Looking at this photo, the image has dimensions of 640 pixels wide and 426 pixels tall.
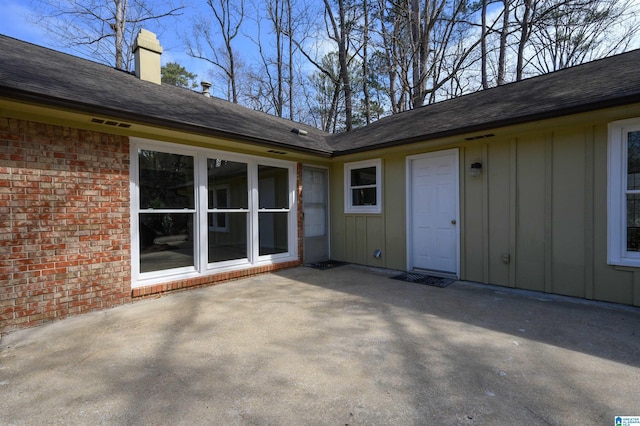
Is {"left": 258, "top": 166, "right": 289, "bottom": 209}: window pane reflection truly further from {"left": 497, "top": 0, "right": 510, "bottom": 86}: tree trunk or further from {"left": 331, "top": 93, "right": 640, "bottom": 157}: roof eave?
{"left": 497, "top": 0, "right": 510, "bottom": 86}: tree trunk

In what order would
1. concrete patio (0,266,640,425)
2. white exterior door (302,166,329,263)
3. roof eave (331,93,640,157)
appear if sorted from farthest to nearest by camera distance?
white exterior door (302,166,329,263) → roof eave (331,93,640,157) → concrete patio (0,266,640,425)

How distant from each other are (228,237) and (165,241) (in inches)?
41.7

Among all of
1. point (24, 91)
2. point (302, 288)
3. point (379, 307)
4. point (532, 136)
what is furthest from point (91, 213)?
point (532, 136)

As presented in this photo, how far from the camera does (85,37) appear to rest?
448 inches

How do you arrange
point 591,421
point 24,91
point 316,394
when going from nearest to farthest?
point 591,421 < point 316,394 < point 24,91

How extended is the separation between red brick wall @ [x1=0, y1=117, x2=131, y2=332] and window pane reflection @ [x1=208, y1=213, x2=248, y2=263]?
4.17 feet

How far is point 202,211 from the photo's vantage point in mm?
4895

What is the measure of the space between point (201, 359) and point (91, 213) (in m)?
2.55

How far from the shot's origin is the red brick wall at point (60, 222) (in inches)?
130

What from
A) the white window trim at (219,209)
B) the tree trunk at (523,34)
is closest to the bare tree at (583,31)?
the tree trunk at (523,34)

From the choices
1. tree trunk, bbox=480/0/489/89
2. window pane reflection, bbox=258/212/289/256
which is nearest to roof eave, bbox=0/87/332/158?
window pane reflection, bbox=258/212/289/256

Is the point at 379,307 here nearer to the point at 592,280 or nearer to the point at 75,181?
the point at 592,280

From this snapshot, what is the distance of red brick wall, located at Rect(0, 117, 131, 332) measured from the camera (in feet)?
10.8

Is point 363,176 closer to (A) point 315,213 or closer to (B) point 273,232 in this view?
(A) point 315,213
